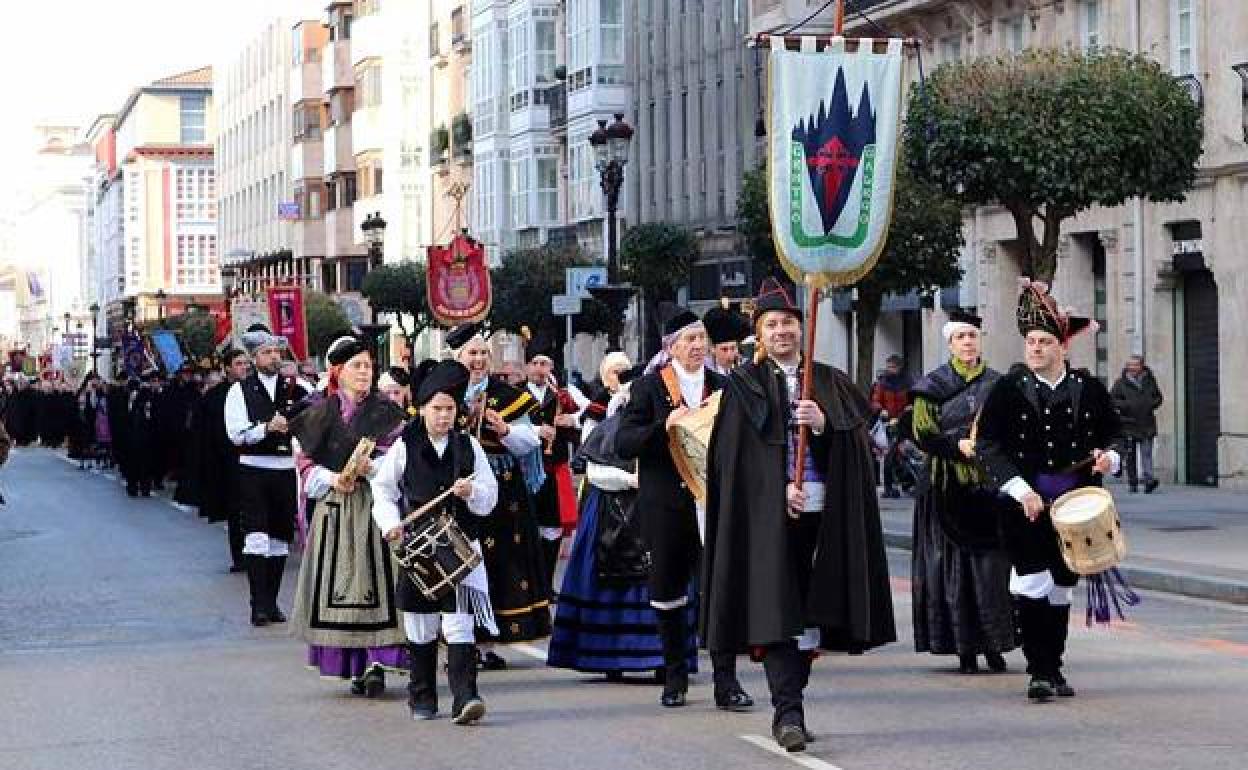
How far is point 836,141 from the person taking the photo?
12.4 m

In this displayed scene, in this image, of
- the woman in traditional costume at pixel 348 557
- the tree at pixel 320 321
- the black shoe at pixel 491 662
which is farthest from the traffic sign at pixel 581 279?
the tree at pixel 320 321

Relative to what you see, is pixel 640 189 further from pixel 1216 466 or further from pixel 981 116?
pixel 981 116

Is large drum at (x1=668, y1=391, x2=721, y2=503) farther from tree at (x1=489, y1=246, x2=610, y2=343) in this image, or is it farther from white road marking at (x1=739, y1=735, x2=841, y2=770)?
tree at (x1=489, y1=246, x2=610, y2=343)

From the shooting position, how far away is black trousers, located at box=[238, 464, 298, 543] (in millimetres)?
18234

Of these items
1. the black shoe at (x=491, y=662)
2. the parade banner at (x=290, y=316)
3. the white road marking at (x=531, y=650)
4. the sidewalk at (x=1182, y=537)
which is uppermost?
the parade banner at (x=290, y=316)

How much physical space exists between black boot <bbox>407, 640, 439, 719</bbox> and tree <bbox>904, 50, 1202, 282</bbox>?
17.6 meters

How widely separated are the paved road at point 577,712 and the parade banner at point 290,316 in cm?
1833

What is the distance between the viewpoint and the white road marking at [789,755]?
1102 cm

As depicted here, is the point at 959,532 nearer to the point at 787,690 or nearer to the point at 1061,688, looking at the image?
the point at 1061,688

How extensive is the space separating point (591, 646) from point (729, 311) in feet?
6.93

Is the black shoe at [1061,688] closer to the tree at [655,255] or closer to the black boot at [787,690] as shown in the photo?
the black boot at [787,690]

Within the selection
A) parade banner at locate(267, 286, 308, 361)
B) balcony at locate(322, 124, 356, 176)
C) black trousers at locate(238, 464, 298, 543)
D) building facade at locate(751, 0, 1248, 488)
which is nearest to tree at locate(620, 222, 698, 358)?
building facade at locate(751, 0, 1248, 488)

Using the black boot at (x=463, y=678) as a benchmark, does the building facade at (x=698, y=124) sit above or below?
above

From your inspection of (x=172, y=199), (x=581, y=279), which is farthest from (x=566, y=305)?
(x=172, y=199)
